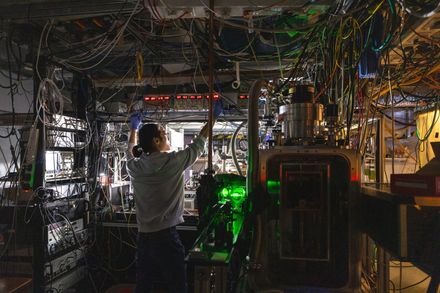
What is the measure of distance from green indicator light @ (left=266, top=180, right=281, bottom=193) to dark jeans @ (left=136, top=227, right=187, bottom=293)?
1.24 m

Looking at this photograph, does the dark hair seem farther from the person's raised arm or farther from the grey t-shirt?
the person's raised arm

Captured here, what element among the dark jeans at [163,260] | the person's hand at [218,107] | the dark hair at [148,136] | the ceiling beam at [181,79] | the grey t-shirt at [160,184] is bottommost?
the dark jeans at [163,260]

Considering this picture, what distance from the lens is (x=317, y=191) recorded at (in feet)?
3.39

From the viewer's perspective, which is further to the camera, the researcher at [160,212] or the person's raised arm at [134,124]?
the person's raised arm at [134,124]

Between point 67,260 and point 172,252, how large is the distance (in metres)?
1.11

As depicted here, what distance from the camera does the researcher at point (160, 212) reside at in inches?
79.4

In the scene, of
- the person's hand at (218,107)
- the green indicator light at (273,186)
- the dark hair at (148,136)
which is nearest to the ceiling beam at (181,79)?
the person's hand at (218,107)

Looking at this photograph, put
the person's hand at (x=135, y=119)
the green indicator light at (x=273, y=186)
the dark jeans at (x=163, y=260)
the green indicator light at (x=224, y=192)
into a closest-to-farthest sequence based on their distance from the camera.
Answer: the green indicator light at (x=273, y=186)
the green indicator light at (x=224, y=192)
the dark jeans at (x=163, y=260)
the person's hand at (x=135, y=119)

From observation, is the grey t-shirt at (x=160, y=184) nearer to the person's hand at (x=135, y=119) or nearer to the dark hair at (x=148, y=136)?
the dark hair at (x=148, y=136)

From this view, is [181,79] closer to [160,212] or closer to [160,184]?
[160,184]

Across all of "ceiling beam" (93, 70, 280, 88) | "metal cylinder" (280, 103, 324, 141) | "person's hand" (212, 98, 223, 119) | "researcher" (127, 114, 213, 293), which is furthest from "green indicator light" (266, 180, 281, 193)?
"ceiling beam" (93, 70, 280, 88)

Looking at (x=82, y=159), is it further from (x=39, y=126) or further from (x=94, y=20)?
(x=94, y=20)

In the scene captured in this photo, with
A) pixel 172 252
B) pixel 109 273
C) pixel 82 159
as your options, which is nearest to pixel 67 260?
pixel 109 273

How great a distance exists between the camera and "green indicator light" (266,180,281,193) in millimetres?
1040
